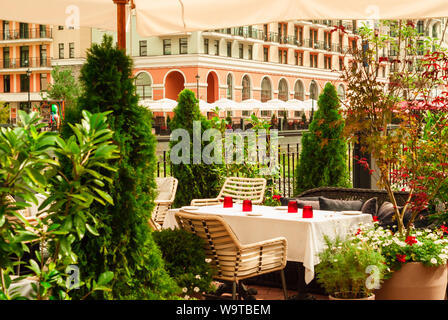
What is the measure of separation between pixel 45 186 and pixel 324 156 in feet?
23.8

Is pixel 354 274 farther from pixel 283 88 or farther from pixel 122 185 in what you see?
pixel 283 88

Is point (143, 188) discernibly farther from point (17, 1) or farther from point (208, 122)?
point (208, 122)

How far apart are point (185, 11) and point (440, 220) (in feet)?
9.92

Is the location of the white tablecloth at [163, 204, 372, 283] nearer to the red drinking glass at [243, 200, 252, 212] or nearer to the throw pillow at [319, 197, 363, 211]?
the red drinking glass at [243, 200, 252, 212]

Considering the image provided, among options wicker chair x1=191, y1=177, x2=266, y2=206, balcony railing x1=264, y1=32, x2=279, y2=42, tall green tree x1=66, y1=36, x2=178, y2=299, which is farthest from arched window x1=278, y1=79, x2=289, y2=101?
tall green tree x1=66, y1=36, x2=178, y2=299

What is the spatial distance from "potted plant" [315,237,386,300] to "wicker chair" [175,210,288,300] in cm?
67

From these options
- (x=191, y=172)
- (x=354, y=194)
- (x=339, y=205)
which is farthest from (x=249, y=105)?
(x=339, y=205)

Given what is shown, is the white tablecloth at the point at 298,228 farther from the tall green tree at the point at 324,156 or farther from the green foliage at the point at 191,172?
the tall green tree at the point at 324,156

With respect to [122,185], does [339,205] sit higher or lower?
lower

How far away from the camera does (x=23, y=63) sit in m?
63.4

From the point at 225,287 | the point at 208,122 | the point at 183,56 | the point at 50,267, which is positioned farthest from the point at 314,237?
the point at 183,56

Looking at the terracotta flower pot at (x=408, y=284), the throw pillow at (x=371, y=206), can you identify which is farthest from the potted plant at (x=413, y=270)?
the throw pillow at (x=371, y=206)

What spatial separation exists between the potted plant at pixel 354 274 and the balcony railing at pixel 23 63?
60294mm

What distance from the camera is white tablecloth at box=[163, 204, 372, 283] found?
18.8ft
